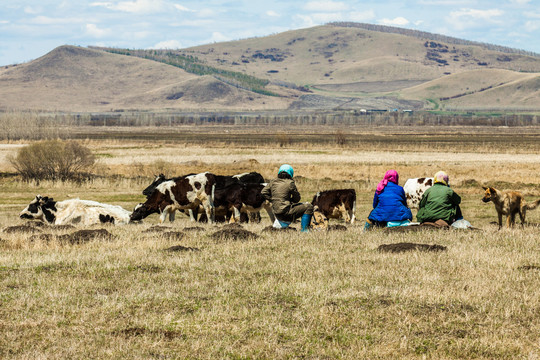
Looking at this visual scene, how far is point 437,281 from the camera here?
10891 millimetres

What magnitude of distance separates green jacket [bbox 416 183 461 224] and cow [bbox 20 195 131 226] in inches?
461

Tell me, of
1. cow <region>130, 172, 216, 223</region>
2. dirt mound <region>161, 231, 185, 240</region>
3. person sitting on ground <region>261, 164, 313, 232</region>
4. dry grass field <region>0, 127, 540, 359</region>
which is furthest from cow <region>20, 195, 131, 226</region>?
person sitting on ground <region>261, 164, 313, 232</region>

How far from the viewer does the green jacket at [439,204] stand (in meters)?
17.3

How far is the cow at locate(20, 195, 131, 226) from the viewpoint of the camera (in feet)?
80.7

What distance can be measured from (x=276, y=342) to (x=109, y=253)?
6.86 meters

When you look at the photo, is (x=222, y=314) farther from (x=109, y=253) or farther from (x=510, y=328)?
(x=109, y=253)

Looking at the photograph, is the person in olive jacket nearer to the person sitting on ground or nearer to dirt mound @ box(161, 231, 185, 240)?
the person sitting on ground

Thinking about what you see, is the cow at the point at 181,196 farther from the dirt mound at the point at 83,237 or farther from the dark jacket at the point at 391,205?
the dark jacket at the point at 391,205

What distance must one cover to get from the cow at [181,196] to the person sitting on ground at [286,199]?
6489 millimetres

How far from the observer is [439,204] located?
688 inches

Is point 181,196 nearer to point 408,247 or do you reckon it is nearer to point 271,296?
point 408,247

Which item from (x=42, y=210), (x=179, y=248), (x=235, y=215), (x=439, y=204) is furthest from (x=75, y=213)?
(x=439, y=204)

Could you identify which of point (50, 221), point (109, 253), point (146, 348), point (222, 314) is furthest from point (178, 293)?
point (50, 221)

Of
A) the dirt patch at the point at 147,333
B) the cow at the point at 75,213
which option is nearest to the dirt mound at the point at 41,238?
the cow at the point at 75,213
